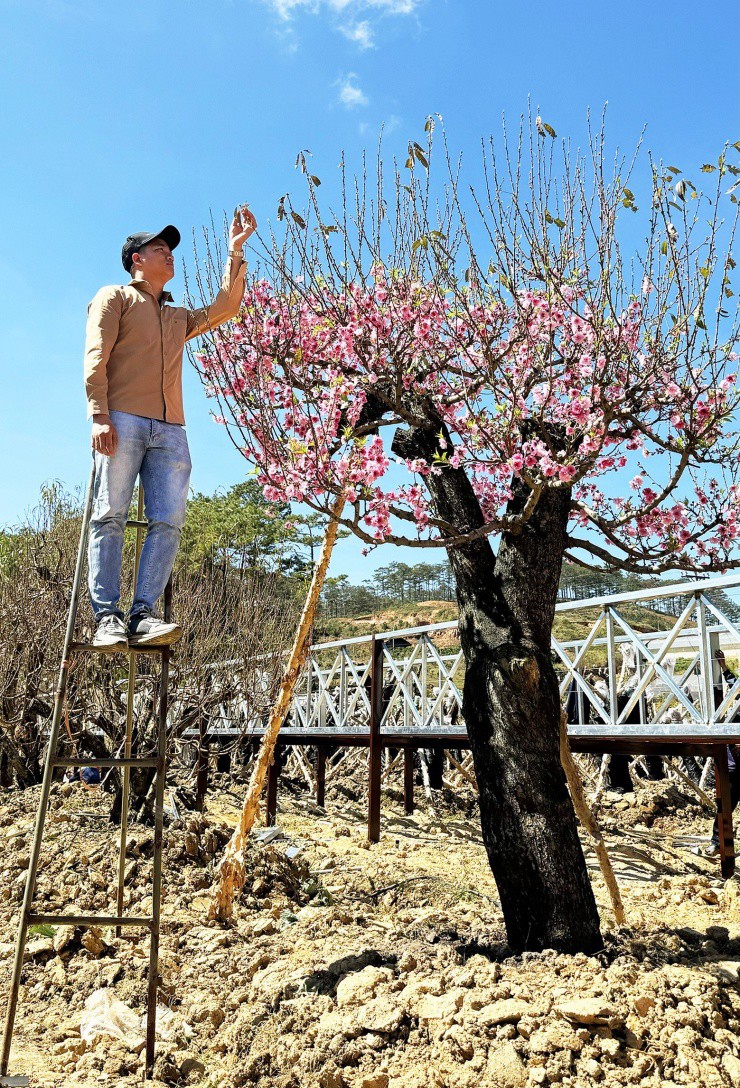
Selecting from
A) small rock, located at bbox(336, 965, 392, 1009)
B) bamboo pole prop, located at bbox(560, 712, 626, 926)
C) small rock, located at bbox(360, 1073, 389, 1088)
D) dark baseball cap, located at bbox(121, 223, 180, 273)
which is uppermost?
dark baseball cap, located at bbox(121, 223, 180, 273)

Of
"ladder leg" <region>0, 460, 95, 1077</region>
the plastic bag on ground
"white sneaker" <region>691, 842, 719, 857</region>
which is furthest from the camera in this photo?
"white sneaker" <region>691, 842, 719, 857</region>

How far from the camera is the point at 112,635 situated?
11.2 feet

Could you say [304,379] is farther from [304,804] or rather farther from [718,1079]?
[304,804]

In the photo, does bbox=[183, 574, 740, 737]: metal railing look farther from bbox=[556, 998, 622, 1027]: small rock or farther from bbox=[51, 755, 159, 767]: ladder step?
bbox=[51, 755, 159, 767]: ladder step

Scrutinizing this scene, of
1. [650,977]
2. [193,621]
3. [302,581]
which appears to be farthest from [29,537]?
[302,581]

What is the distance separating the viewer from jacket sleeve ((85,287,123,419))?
11.7 feet

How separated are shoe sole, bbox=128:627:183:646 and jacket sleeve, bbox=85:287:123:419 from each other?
3.12ft

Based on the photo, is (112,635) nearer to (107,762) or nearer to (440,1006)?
(107,762)

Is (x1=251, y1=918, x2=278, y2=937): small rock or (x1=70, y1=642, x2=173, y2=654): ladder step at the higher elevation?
(x1=70, y1=642, x2=173, y2=654): ladder step

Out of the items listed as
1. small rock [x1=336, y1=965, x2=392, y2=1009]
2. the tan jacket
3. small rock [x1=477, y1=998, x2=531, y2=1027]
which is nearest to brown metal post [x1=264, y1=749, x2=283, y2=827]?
small rock [x1=336, y1=965, x2=392, y2=1009]

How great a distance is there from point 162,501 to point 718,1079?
3195 millimetres

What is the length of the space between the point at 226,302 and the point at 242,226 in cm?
38

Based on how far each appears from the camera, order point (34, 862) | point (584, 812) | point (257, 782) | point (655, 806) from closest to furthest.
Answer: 1. point (34, 862)
2. point (584, 812)
3. point (257, 782)
4. point (655, 806)

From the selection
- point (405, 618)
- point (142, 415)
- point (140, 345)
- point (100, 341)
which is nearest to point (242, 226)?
point (140, 345)
